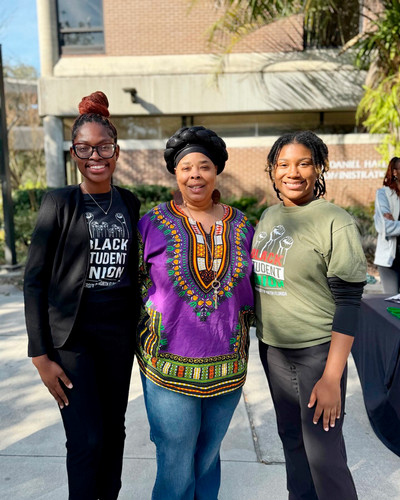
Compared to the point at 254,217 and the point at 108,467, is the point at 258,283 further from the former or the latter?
the point at 254,217

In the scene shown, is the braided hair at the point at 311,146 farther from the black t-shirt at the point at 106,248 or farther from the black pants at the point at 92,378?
the black pants at the point at 92,378

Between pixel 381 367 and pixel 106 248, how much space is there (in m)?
2.27

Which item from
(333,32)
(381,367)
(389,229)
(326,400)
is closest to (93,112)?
(326,400)

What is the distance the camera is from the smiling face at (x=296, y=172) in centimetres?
178

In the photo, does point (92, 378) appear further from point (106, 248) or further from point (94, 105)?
point (94, 105)

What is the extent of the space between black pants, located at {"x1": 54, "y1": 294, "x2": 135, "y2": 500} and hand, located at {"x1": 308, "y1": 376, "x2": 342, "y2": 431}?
852 millimetres

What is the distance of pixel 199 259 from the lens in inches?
69.2

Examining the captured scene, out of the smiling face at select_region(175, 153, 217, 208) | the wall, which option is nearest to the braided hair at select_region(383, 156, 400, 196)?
the smiling face at select_region(175, 153, 217, 208)

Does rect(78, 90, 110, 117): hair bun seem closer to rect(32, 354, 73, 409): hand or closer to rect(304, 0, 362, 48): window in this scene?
rect(32, 354, 73, 409): hand

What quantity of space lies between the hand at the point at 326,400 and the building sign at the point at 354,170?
1186cm

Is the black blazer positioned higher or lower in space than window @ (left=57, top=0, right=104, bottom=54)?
lower

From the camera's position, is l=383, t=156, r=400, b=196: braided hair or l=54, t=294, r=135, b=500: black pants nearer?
l=54, t=294, r=135, b=500: black pants

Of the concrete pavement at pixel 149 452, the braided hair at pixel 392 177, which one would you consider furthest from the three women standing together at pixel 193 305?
the braided hair at pixel 392 177

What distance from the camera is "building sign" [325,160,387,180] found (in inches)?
499
